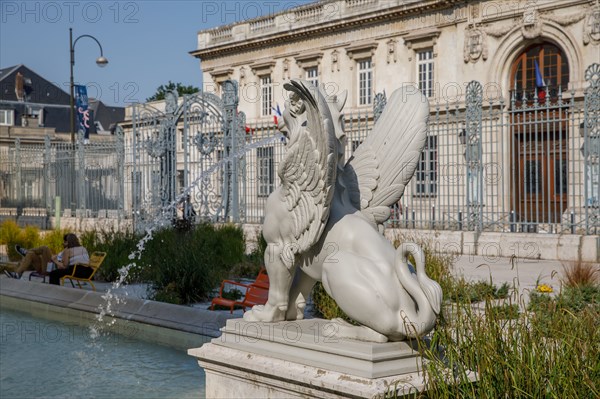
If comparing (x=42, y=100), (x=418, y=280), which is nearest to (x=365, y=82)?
(x=418, y=280)

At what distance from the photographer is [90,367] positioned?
321 inches

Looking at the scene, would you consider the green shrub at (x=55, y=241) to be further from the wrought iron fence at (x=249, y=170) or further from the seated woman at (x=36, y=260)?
the wrought iron fence at (x=249, y=170)

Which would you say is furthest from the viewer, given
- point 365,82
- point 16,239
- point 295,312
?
point 365,82

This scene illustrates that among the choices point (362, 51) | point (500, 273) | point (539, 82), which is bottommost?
point (500, 273)

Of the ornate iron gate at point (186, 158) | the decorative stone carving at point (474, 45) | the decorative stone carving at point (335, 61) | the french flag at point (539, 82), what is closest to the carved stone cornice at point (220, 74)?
the decorative stone carving at point (335, 61)

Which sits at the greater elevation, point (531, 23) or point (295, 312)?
point (531, 23)

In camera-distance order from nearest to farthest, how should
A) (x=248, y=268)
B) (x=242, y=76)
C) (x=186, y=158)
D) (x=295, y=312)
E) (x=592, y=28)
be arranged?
(x=295, y=312), (x=248, y=268), (x=186, y=158), (x=592, y=28), (x=242, y=76)

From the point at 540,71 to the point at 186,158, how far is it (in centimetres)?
1655

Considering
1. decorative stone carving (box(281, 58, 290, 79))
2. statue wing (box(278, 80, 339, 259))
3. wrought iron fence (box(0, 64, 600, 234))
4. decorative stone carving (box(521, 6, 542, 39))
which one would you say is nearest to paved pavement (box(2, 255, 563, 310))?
wrought iron fence (box(0, 64, 600, 234))

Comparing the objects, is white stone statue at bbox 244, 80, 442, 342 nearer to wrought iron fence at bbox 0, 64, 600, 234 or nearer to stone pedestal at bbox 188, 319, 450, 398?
stone pedestal at bbox 188, 319, 450, 398

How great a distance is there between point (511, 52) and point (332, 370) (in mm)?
29887

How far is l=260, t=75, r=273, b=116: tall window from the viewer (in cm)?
4234

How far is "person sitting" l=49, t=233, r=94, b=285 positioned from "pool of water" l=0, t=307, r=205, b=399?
2.10m

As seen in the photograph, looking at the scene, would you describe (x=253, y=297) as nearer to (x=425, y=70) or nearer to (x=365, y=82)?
(x=425, y=70)
